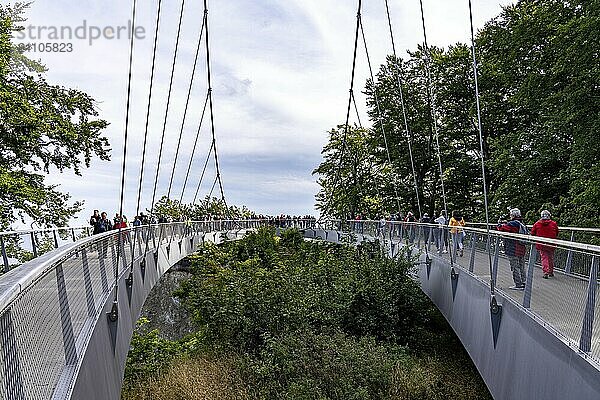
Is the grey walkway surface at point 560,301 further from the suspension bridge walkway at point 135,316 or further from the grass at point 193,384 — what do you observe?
the grass at point 193,384

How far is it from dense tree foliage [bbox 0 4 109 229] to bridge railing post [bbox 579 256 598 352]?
19109 mm

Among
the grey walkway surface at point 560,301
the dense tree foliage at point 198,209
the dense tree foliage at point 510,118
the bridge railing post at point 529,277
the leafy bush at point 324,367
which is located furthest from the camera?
the dense tree foliage at point 198,209

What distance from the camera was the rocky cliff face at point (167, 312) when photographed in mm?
36969

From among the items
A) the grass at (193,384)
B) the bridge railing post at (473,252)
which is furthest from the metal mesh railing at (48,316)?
the grass at (193,384)

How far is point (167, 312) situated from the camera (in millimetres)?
38688

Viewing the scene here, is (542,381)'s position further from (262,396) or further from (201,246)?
(201,246)

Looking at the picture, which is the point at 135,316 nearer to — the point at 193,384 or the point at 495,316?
the point at 495,316

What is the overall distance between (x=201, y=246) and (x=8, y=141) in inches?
537

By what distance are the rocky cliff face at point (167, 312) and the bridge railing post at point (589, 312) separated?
31.1 meters

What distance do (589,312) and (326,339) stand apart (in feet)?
49.6

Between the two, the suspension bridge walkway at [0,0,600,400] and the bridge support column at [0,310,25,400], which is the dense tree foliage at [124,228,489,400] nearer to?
the suspension bridge walkway at [0,0,600,400]

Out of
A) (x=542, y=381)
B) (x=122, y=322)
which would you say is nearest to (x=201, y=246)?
(x=122, y=322)

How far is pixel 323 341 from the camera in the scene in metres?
20.8

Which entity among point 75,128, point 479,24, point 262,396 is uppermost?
point 479,24
